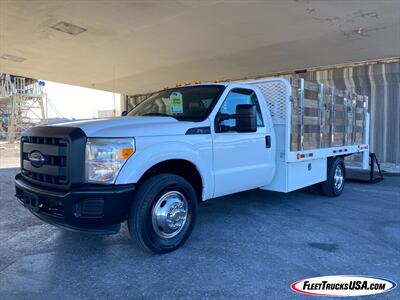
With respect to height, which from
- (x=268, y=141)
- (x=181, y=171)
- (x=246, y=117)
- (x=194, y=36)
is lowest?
(x=181, y=171)

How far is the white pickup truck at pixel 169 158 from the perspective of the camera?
10.8ft

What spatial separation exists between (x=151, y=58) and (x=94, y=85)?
686 cm

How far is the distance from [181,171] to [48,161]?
1504 millimetres

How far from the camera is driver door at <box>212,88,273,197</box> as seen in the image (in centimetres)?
437

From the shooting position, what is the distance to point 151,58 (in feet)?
39.0

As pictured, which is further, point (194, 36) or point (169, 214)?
point (194, 36)

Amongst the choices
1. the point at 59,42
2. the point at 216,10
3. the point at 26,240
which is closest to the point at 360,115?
the point at 216,10

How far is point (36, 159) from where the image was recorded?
12.0ft

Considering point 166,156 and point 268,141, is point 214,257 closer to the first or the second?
point 166,156

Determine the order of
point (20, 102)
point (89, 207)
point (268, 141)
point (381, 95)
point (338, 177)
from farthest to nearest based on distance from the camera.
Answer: point (20, 102)
point (381, 95)
point (338, 177)
point (268, 141)
point (89, 207)

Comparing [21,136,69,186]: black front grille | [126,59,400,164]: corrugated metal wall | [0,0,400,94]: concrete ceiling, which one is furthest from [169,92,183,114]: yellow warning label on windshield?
[126,59,400,164]: corrugated metal wall

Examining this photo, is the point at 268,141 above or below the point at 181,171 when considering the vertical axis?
above

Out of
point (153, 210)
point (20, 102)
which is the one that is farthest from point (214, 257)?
point (20, 102)

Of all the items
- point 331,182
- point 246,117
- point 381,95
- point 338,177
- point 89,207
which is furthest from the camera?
point 381,95
